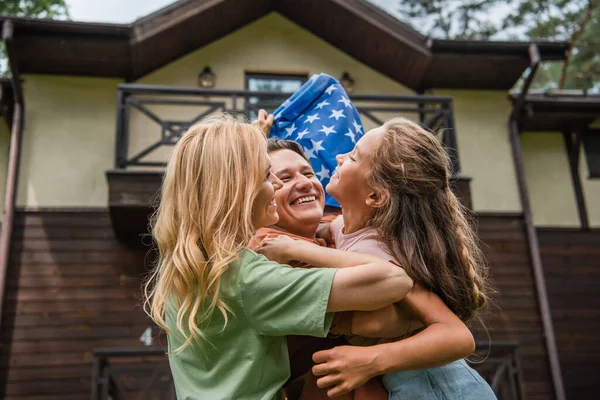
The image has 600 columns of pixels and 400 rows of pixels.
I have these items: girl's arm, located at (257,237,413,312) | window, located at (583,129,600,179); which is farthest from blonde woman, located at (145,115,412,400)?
window, located at (583,129,600,179)

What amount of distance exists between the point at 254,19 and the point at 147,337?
5193mm

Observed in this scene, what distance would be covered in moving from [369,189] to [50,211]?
7367 millimetres

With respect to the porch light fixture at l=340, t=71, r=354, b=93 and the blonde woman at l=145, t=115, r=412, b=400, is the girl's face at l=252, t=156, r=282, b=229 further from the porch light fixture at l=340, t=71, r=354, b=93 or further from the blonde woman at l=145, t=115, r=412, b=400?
the porch light fixture at l=340, t=71, r=354, b=93

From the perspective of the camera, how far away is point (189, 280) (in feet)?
5.76

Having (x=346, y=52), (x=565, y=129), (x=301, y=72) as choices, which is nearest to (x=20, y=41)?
(x=301, y=72)

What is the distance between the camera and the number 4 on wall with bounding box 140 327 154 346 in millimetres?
→ 7970

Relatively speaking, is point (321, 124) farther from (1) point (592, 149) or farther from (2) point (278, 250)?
(1) point (592, 149)

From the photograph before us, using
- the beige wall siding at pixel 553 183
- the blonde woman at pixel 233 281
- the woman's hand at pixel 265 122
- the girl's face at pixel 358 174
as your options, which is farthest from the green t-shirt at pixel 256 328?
the beige wall siding at pixel 553 183

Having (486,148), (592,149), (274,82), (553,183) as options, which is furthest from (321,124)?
(592,149)

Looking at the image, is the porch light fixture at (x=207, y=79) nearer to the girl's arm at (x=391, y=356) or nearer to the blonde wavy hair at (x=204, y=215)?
the blonde wavy hair at (x=204, y=215)

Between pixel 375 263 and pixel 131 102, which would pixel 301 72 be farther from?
pixel 375 263

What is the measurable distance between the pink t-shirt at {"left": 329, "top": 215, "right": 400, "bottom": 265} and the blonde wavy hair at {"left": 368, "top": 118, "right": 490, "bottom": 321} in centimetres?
2

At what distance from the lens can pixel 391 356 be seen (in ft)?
5.46

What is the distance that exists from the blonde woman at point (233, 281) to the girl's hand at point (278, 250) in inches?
1.9
